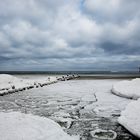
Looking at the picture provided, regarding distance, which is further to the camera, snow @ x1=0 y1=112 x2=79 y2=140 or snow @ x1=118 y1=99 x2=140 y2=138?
snow @ x1=118 y1=99 x2=140 y2=138

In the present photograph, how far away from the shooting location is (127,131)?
5.65 metres

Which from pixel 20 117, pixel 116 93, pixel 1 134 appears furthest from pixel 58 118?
pixel 116 93

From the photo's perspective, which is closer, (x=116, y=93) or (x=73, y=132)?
(x=73, y=132)

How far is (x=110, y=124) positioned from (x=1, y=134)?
323 centimetres

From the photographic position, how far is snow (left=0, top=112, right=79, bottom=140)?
4.67 metres

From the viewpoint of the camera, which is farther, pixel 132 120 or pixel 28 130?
pixel 132 120

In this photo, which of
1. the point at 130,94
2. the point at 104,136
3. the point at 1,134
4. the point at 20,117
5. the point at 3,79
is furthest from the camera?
the point at 3,79

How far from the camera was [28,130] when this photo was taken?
198 inches

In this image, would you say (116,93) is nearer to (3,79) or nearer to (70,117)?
(70,117)

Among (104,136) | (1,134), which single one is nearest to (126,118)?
(104,136)

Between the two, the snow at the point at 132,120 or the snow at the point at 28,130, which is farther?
the snow at the point at 132,120

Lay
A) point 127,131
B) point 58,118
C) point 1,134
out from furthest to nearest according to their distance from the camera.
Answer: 1. point 58,118
2. point 127,131
3. point 1,134

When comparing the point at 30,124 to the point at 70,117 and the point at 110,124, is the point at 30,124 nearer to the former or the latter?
the point at 70,117

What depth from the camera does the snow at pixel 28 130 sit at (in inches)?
184
